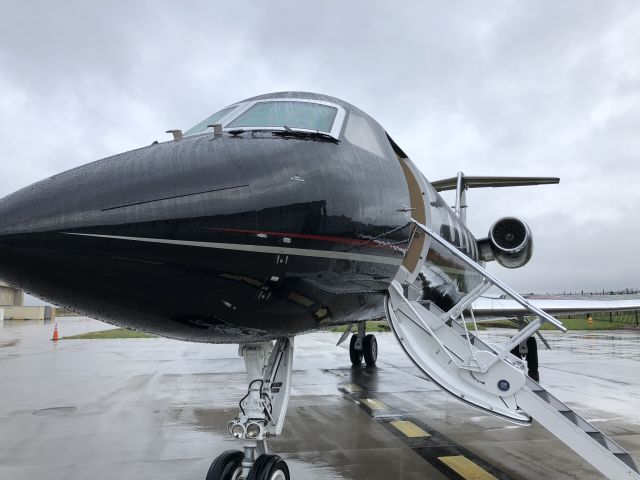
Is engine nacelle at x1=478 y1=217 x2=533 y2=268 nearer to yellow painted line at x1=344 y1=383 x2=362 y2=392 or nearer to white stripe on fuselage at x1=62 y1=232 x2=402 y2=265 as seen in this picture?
yellow painted line at x1=344 y1=383 x2=362 y2=392

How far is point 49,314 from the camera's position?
186ft

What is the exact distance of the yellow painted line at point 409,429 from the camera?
23.1 feet

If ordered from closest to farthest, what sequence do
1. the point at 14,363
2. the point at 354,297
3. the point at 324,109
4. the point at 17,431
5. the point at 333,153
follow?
the point at 333,153
the point at 354,297
the point at 324,109
the point at 17,431
the point at 14,363

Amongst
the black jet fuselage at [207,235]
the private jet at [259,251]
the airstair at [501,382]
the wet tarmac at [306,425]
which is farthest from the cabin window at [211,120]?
the wet tarmac at [306,425]

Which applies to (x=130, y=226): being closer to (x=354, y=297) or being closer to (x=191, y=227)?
(x=191, y=227)

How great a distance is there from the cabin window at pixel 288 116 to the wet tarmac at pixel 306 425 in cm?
361

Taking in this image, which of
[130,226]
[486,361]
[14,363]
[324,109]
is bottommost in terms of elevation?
[14,363]

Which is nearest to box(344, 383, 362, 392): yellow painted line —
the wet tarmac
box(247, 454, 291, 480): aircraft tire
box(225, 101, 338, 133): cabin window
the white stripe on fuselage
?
the wet tarmac

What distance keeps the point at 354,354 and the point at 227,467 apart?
10803 millimetres

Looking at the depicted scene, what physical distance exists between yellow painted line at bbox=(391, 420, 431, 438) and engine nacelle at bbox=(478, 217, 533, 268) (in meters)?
5.43

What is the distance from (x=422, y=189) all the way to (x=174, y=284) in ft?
13.5

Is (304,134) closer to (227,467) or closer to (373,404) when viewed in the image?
(227,467)

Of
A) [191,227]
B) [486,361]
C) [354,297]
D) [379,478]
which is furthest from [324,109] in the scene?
[379,478]

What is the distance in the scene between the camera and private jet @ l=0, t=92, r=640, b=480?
2461 mm
